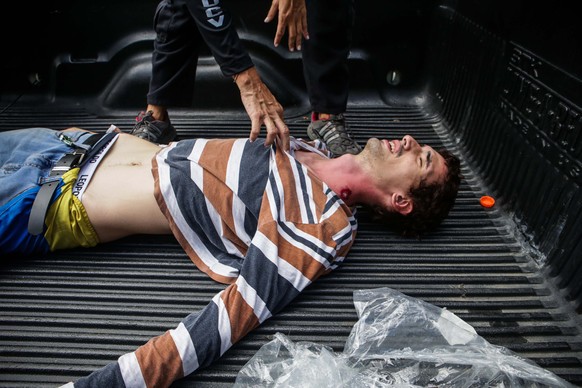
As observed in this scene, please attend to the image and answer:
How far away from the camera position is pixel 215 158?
1.43 meters

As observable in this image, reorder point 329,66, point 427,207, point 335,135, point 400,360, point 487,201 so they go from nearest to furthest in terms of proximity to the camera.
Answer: point 400,360 < point 427,207 < point 487,201 < point 329,66 < point 335,135

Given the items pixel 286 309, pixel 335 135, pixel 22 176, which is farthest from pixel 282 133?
pixel 22 176

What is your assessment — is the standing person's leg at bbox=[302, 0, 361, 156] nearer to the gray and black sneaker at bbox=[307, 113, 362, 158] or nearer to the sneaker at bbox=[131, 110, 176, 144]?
the gray and black sneaker at bbox=[307, 113, 362, 158]

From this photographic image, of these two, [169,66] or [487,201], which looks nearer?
[487,201]

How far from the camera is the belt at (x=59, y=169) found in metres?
1.34

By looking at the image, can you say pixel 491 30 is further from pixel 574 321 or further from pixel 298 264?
pixel 298 264

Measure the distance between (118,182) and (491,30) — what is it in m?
1.45

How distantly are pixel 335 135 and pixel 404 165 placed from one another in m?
0.46

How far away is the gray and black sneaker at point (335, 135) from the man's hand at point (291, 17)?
48cm

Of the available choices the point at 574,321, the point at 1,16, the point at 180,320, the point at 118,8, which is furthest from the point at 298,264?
the point at 1,16

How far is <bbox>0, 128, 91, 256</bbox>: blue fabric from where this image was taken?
4.42 feet

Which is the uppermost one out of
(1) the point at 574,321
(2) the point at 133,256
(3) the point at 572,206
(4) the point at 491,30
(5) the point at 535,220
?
(4) the point at 491,30

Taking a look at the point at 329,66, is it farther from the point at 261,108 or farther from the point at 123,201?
the point at 123,201

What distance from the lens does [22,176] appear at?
4.56 feet
